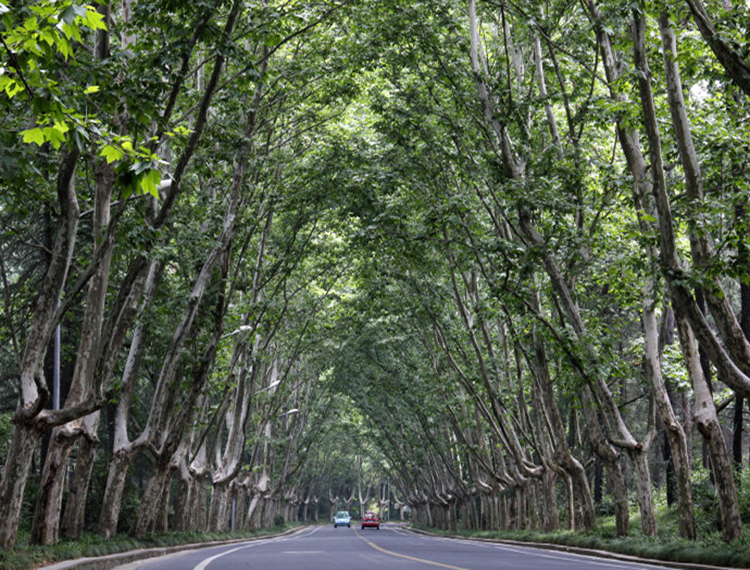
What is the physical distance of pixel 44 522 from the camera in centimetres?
1283

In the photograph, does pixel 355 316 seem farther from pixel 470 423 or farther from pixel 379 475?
pixel 379 475

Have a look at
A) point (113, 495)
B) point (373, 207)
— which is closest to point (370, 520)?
point (373, 207)

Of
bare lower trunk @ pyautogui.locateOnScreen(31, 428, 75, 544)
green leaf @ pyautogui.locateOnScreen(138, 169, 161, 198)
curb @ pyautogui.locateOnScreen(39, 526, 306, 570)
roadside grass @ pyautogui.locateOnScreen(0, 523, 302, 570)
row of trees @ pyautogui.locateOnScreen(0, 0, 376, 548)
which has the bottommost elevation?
curb @ pyautogui.locateOnScreen(39, 526, 306, 570)

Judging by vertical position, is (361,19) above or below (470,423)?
above

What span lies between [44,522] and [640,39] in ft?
39.7

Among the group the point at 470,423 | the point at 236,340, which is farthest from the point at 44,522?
the point at 470,423

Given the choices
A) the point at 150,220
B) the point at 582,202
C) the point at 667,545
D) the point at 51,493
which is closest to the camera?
the point at 150,220

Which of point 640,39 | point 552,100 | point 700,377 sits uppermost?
point 552,100

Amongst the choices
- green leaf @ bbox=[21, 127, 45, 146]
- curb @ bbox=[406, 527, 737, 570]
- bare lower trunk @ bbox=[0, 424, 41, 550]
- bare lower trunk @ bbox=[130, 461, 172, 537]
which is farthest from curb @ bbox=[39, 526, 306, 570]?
curb @ bbox=[406, 527, 737, 570]

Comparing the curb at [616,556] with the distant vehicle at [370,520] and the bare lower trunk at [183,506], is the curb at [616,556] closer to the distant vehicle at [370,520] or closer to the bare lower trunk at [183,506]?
the bare lower trunk at [183,506]

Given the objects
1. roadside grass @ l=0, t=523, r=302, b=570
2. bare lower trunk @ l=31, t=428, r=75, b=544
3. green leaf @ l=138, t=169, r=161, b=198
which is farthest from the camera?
bare lower trunk @ l=31, t=428, r=75, b=544

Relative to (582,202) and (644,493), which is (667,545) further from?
(582,202)

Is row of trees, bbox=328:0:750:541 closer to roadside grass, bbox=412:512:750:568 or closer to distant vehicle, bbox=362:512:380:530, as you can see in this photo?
roadside grass, bbox=412:512:750:568

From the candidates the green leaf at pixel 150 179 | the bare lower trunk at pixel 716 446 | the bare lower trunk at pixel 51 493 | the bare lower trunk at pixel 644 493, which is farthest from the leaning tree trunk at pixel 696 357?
the bare lower trunk at pixel 51 493
